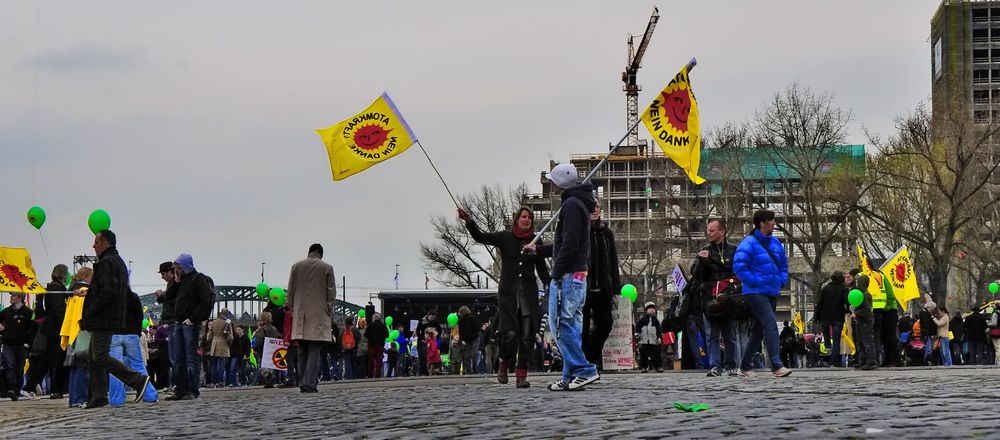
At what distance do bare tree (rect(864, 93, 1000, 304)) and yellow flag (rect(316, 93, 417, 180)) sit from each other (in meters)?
33.0

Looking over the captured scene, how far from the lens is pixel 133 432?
931cm

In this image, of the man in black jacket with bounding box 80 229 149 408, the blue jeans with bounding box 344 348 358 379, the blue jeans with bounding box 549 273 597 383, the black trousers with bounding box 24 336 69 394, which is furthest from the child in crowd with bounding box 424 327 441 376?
the blue jeans with bounding box 549 273 597 383

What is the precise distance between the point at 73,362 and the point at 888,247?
141 feet

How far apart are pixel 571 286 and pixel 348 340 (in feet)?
63.9

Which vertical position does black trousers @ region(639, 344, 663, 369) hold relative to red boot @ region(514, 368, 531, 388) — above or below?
below

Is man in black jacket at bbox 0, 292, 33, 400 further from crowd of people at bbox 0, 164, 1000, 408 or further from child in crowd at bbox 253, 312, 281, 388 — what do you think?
child in crowd at bbox 253, 312, 281, 388

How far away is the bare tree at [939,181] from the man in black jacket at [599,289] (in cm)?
3427

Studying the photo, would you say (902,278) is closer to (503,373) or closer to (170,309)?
(503,373)

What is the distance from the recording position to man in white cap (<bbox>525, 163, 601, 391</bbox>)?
1152 centimetres

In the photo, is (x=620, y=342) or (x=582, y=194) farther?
(x=620, y=342)

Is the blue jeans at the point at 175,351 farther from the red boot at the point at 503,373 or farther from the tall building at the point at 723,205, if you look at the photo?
the tall building at the point at 723,205

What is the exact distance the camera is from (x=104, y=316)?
44.2 feet

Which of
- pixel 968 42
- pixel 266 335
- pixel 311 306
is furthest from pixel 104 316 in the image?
pixel 968 42

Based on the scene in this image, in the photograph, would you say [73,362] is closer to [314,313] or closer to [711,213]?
[314,313]
